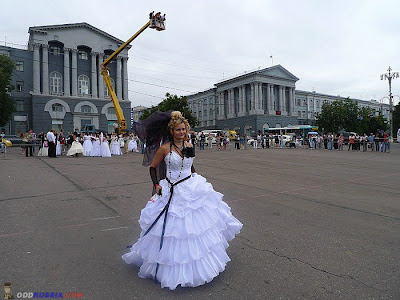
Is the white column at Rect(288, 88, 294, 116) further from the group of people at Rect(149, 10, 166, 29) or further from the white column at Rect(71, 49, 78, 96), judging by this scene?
the group of people at Rect(149, 10, 166, 29)

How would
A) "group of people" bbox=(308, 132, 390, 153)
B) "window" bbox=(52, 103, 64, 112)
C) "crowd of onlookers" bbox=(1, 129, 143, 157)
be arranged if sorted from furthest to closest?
"window" bbox=(52, 103, 64, 112) < "group of people" bbox=(308, 132, 390, 153) < "crowd of onlookers" bbox=(1, 129, 143, 157)

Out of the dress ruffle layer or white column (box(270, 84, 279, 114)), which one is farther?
white column (box(270, 84, 279, 114))

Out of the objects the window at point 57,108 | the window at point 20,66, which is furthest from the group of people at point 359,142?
the window at point 20,66

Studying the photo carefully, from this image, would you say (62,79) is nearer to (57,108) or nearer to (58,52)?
(58,52)

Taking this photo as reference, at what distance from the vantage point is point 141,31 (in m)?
20.0

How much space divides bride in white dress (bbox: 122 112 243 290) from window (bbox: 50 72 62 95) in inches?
1942

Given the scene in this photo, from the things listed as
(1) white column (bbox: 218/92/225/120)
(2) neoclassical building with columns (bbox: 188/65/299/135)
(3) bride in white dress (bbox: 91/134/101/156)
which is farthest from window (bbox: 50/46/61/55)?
(1) white column (bbox: 218/92/225/120)

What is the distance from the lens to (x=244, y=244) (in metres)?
4.14

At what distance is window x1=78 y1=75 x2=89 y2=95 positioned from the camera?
48375mm

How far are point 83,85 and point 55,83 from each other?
14.3 ft

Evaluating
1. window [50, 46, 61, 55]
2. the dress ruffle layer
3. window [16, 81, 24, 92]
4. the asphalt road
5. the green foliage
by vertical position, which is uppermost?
window [50, 46, 61, 55]

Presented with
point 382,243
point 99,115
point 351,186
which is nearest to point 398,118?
point 99,115

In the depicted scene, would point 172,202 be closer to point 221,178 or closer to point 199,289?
point 199,289

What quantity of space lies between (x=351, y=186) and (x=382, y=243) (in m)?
5.10
